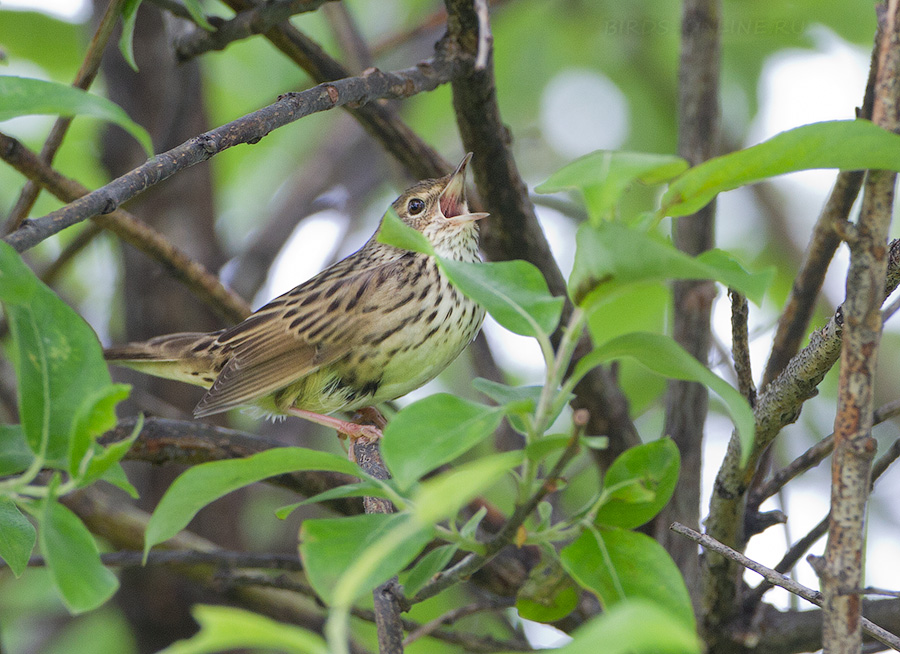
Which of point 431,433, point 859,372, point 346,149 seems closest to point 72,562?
point 431,433

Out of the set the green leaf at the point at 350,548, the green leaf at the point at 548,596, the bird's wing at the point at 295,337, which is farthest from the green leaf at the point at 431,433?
the bird's wing at the point at 295,337

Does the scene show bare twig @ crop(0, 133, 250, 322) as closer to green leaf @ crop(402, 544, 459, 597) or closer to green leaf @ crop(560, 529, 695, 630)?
green leaf @ crop(402, 544, 459, 597)

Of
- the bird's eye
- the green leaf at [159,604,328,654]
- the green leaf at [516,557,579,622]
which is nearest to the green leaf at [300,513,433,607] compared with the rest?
the green leaf at [159,604,328,654]

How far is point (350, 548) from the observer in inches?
51.6

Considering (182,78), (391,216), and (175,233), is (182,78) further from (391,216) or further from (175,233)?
(391,216)

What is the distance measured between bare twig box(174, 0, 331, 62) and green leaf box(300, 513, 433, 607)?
5.32 feet

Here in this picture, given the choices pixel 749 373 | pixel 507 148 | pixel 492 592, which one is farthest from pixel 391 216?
pixel 492 592

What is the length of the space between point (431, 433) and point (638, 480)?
417 mm

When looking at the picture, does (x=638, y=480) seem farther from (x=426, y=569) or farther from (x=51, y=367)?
(x=51, y=367)

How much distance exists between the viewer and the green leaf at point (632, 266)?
1129 millimetres

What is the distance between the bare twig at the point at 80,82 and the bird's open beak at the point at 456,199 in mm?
1180

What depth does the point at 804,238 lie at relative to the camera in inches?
216

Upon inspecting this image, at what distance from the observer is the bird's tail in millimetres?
3666

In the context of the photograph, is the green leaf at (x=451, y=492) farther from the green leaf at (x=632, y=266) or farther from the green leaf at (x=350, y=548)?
the green leaf at (x=632, y=266)
